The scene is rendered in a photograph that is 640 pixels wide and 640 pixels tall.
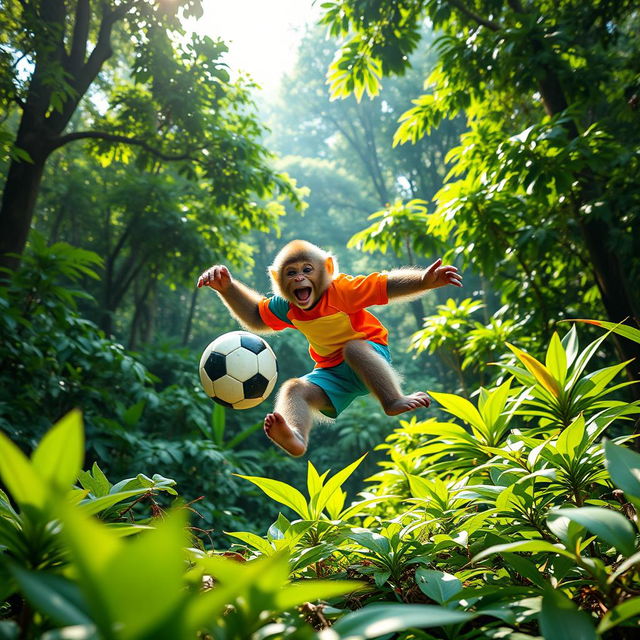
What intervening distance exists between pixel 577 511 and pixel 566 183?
256 cm

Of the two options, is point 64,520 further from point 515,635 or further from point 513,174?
point 513,174

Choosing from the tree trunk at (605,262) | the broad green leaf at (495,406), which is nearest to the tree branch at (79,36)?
the tree trunk at (605,262)

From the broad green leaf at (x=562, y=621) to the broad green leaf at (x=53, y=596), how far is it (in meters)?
0.53

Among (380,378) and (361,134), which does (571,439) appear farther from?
(361,134)

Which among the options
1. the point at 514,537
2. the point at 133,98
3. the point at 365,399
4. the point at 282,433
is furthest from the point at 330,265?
the point at 365,399

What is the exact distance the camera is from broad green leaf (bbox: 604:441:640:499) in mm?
706

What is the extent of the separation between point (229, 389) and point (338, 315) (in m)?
0.54

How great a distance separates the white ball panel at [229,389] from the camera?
2098mm

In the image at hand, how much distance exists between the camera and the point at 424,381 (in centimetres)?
1259

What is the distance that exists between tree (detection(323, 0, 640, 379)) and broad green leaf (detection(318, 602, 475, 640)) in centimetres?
252

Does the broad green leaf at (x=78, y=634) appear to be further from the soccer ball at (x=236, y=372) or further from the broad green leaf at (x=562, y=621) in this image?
the soccer ball at (x=236, y=372)

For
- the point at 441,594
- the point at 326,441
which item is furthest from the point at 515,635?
the point at 326,441

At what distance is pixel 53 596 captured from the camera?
47 centimetres

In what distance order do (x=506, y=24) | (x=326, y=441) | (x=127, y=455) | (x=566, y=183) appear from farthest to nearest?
(x=326, y=441), (x=127, y=455), (x=506, y=24), (x=566, y=183)
